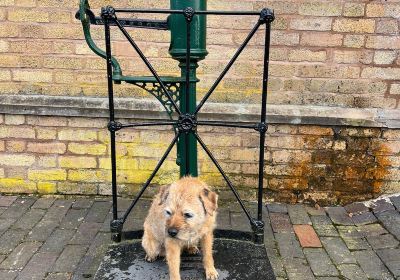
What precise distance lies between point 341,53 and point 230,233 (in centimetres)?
211

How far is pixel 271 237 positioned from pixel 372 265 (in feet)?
2.87

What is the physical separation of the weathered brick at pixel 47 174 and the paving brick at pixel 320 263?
8.69 ft

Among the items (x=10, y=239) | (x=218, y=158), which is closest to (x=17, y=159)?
(x=10, y=239)

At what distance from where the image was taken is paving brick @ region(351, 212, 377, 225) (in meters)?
4.18

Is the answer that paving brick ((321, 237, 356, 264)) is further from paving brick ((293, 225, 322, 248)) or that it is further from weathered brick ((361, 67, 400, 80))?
weathered brick ((361, 67, 400, 80))

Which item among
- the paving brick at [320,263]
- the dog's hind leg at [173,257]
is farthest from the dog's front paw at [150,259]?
the paving brick at [320,263]

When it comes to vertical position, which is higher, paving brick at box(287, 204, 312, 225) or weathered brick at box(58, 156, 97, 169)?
weathered brick at box(58, 156, 97, 169)

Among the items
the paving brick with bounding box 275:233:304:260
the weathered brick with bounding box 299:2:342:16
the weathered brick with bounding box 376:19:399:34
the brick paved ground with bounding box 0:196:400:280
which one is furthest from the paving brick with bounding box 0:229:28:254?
the weathered brick with bounding box 376:19:399:34

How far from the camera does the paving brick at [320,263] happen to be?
11.1 ft

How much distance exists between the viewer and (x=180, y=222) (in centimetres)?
261

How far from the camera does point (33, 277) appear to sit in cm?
326

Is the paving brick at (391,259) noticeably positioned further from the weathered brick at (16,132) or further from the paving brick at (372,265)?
the weathered brick at (16,132)

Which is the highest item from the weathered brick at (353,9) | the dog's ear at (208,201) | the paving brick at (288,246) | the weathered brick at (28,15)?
the weathered brick at (353,9)

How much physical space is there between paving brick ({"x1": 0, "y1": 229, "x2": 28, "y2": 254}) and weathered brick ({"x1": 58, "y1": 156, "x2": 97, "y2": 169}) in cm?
92
